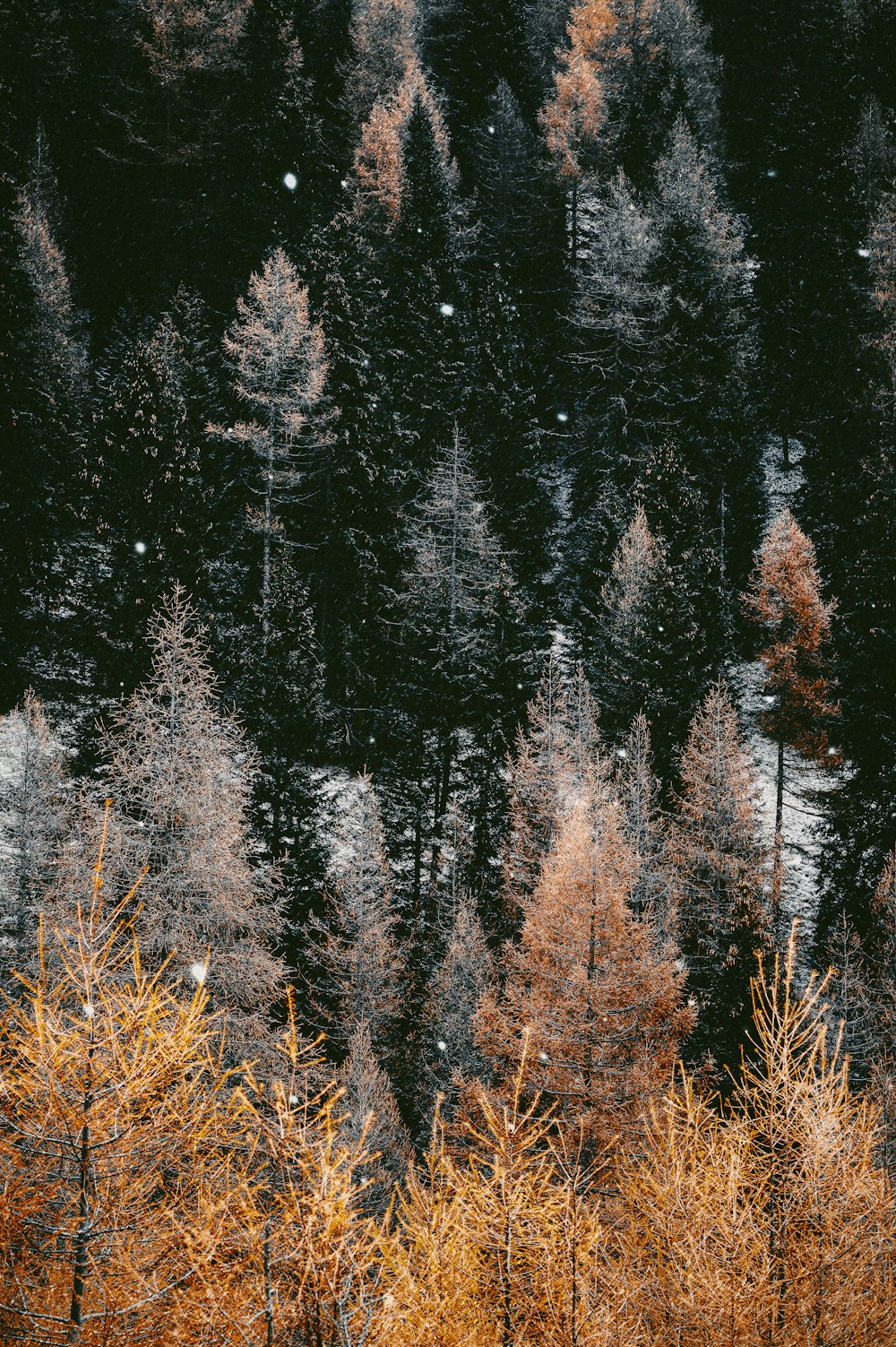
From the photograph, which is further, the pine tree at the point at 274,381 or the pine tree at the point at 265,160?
the pine tree at the point at 265,160

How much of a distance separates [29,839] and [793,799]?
27.5m

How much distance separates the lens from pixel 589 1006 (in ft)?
53.0

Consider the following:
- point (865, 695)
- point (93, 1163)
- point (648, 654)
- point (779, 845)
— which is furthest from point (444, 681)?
point (93, 1163)

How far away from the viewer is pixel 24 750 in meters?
23.3

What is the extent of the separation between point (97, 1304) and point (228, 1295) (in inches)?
41.8

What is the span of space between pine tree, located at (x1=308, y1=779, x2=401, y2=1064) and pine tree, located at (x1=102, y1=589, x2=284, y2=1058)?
4837 millimetres

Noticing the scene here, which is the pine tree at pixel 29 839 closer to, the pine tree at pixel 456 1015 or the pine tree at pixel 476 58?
the pine tree at pixel 456 1015

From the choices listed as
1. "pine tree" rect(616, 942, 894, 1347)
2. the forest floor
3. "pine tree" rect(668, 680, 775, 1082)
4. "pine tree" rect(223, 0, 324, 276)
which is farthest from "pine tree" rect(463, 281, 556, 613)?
"pine tree" rect(616, 942, 894, 1347)

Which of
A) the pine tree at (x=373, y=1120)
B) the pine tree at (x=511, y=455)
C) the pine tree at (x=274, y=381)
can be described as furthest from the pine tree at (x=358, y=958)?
the pine tree at (x=511, y=455)

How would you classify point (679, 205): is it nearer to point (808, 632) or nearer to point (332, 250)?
point (332, 250)

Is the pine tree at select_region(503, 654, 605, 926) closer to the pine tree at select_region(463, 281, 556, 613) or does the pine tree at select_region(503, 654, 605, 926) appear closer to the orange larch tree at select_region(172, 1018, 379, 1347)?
the pine tree at select_region(463, 281, 556, 613)

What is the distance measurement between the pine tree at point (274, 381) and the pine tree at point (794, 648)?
710 inches

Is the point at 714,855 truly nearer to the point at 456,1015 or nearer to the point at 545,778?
the point at 545,778

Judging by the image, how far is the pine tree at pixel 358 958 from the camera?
24969 mm
